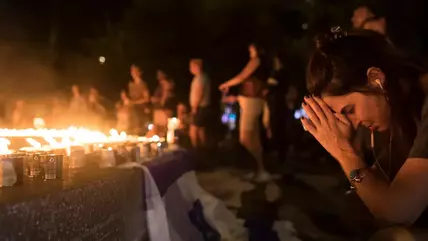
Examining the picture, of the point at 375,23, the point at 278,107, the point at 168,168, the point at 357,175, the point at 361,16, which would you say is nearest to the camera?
the point at 357,175

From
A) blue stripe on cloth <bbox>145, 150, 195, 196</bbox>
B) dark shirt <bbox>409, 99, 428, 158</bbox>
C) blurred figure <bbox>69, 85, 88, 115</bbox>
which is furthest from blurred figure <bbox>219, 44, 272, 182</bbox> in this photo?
dark shirt <bbox>409, 99, 428, 158</bbox>

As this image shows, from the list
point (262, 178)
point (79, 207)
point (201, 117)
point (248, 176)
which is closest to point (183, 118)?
point (201, 117)

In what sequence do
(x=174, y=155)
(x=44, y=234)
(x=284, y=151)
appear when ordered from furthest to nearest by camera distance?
(x=284, y=151), (x=174, y=155), (x=44, y=234)

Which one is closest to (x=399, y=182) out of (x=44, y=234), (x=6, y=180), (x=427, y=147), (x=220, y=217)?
(x=427, y=147)

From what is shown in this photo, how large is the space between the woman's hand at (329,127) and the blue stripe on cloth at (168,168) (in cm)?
161

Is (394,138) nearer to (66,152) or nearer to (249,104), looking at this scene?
(66,152)

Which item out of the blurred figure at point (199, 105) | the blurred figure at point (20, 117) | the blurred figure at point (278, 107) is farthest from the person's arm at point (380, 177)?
the blurred figure at point (20, 117)

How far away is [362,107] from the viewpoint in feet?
8.27

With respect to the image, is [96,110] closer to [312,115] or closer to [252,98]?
[252,98]

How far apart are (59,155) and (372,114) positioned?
53.6 inches

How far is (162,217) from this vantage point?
152 inches

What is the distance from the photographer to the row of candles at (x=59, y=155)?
2.60 m

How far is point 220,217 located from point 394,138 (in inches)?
123

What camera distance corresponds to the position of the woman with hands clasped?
2.30 m
